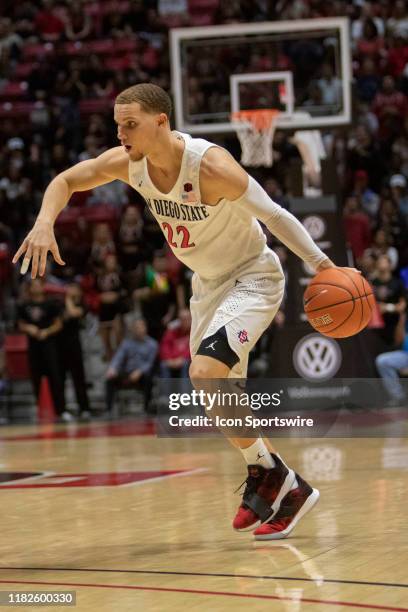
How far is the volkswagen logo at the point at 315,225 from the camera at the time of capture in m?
12.7

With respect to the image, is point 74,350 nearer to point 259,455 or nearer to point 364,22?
point 364,22

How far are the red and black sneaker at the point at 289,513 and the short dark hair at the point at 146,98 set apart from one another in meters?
1.98

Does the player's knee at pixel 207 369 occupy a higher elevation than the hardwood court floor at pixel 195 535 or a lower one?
higher

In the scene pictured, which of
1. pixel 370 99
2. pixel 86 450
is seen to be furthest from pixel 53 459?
pixel 370 99

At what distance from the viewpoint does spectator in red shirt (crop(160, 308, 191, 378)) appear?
1342 cm

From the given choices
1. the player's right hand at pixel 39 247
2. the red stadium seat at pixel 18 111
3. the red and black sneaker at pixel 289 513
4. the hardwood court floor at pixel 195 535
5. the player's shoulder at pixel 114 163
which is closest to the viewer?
the hardwood court floor at pixel 195 535

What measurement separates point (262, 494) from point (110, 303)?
9.63 metres

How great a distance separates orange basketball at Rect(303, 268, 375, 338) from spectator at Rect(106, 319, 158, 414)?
854cm

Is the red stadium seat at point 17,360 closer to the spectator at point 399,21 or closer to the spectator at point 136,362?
the spectator at point 136,362

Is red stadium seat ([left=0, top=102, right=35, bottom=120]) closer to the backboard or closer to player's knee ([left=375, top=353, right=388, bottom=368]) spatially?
the backboard

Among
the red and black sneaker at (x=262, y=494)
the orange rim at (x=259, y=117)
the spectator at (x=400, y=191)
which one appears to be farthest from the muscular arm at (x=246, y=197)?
the spectator at (x=400, y=191)

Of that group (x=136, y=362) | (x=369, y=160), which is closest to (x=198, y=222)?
(x=136, y=362)

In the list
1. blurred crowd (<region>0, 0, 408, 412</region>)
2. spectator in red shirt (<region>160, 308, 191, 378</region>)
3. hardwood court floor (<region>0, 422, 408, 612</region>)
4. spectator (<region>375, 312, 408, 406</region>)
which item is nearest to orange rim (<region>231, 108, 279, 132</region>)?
blurred crowd (<region>0, 0, 408, 412</region>)

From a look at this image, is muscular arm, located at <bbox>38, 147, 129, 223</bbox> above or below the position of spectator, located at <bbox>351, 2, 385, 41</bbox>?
below
